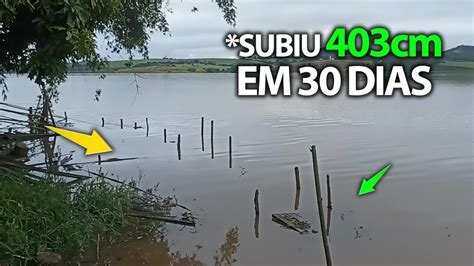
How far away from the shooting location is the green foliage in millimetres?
5801

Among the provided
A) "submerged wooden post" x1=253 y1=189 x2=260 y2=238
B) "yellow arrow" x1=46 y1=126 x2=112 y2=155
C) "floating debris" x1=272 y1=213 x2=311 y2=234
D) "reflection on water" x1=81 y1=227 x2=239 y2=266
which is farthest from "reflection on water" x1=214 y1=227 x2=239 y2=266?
"yellow arrow" x1=46 y1=126 x2=112 y2=155

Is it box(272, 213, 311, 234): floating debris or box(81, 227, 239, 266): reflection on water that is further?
box(272, 213, 311, 234): floating debris

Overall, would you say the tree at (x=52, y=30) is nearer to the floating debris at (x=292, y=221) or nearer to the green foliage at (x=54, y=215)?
the green foliage at (x=54, y=215)

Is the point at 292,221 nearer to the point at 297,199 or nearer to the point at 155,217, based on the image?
the point at 297,199

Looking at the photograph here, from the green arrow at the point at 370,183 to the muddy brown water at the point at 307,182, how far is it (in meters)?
0.23

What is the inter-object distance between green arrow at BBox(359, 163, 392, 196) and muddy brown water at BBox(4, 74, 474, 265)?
23 centimetres

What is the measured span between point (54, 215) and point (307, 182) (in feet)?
26.4

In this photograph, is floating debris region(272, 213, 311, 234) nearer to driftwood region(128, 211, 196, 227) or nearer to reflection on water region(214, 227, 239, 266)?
reflection on water region(214, 227, 239, 266)

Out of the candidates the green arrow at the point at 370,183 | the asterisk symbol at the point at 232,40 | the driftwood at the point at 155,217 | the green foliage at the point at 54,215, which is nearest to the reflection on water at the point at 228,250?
the driftwood at the point at 155,217

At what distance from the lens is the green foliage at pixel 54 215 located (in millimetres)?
5801

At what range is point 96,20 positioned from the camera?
5547 mm

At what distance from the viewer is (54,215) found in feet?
21.0

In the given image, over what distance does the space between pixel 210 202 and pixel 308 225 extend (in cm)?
268

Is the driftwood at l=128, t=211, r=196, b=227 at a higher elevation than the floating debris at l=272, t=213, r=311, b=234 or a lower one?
higher
